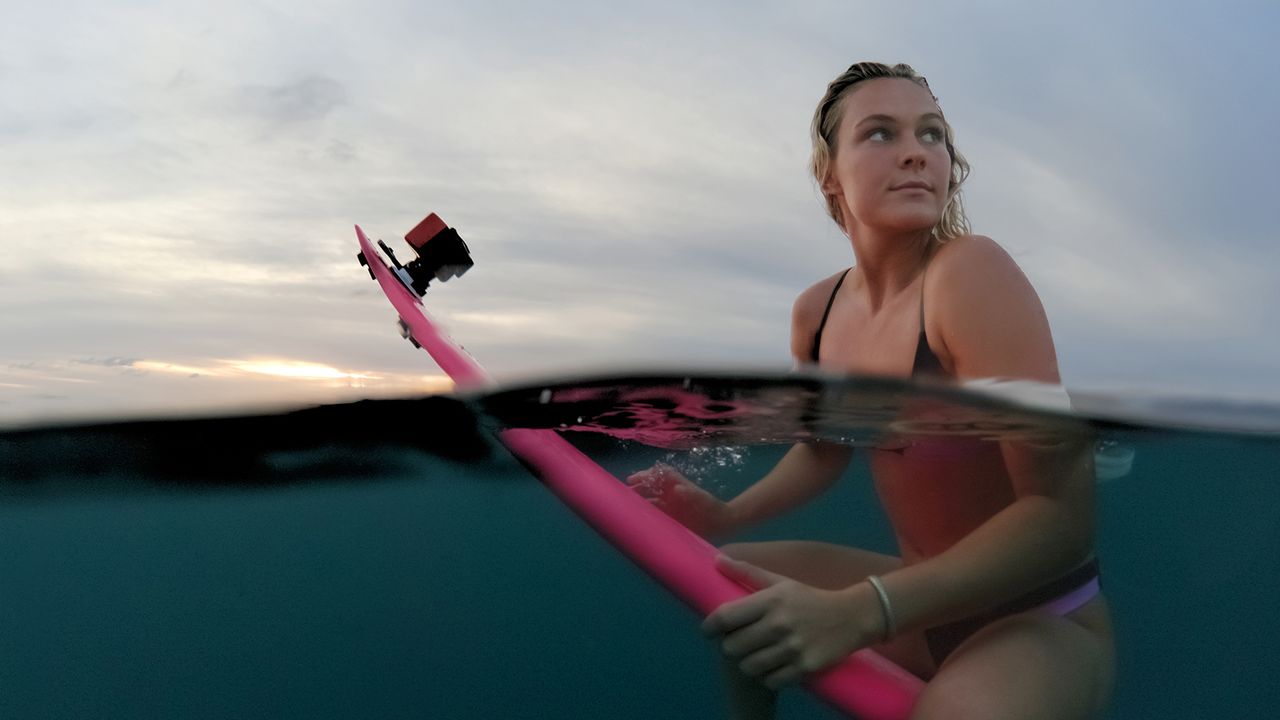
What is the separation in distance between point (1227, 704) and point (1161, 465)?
6.37m

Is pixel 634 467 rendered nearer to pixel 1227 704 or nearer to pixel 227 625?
pixel 1227 704

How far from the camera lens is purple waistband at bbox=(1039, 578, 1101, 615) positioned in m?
3.11

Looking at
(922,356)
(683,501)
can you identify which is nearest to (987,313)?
(922,356)

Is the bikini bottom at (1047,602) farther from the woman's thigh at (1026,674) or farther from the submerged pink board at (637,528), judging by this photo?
the submerged pink board at (637,528)

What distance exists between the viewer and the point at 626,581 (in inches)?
447

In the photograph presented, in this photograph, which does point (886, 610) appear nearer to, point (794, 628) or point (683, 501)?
point (794, 628)

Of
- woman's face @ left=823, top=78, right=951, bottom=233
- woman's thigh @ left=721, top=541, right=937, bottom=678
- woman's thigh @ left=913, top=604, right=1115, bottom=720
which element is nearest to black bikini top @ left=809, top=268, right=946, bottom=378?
woman's face @ left=823, top=78, right=951, bottom=233

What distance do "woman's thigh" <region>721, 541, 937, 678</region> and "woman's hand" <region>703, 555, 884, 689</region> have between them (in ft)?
3.01

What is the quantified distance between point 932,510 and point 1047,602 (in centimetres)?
67

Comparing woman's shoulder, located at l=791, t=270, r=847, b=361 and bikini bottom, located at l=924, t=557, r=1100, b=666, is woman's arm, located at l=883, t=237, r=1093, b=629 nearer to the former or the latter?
bikini bottom, located at l=924, t=557, r=1100, b=666

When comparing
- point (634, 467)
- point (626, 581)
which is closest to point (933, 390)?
point (634, 467)

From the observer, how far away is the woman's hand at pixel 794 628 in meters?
2.57

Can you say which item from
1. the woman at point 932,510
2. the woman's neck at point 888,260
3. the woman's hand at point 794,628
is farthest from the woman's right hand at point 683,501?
the woman's hand at point 794,628

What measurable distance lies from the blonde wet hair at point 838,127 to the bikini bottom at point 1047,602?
1.33 meters
